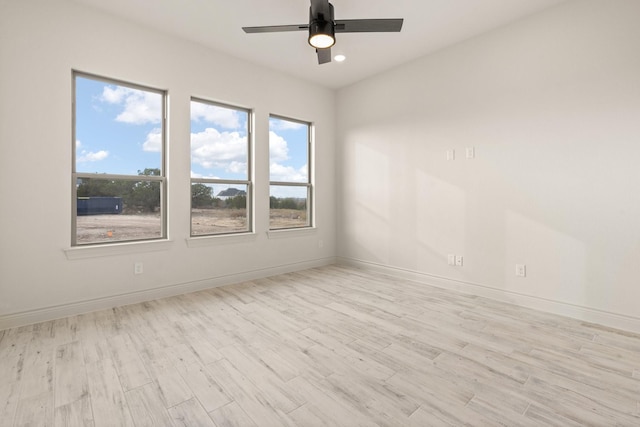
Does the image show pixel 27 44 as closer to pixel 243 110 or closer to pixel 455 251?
pixel 243 110

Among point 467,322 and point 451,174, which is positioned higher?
point 451,174

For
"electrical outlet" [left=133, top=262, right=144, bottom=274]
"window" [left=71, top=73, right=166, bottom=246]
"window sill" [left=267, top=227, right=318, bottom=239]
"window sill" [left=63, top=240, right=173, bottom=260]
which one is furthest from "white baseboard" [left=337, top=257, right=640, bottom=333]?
"window" [left=71, top=73, right=166, bottom=246]

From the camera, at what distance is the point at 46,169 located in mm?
2840

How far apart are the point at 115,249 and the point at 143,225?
1.29 feet

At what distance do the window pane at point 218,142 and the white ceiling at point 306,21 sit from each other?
A: 781mm

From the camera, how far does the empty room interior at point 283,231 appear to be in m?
1.86

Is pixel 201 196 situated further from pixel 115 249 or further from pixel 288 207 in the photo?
pixel 288 207

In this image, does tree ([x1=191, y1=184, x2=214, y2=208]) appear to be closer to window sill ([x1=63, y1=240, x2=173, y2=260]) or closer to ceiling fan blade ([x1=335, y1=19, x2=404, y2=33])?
window sill ([x1=63, y1=240, x2=173, y2=260])

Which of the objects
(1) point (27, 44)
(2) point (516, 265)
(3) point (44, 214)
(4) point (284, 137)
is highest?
(1) point (27, 44)

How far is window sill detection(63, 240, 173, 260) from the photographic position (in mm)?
2982

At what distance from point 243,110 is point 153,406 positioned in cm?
363

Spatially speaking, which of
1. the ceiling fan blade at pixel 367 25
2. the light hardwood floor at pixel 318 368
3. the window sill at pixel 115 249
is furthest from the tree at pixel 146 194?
the ceiling fan blade at pixel 367 25

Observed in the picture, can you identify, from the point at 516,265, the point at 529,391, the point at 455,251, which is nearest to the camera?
the point at 529,391

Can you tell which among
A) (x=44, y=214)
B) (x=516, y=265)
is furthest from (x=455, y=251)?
(x=44, y=214)
